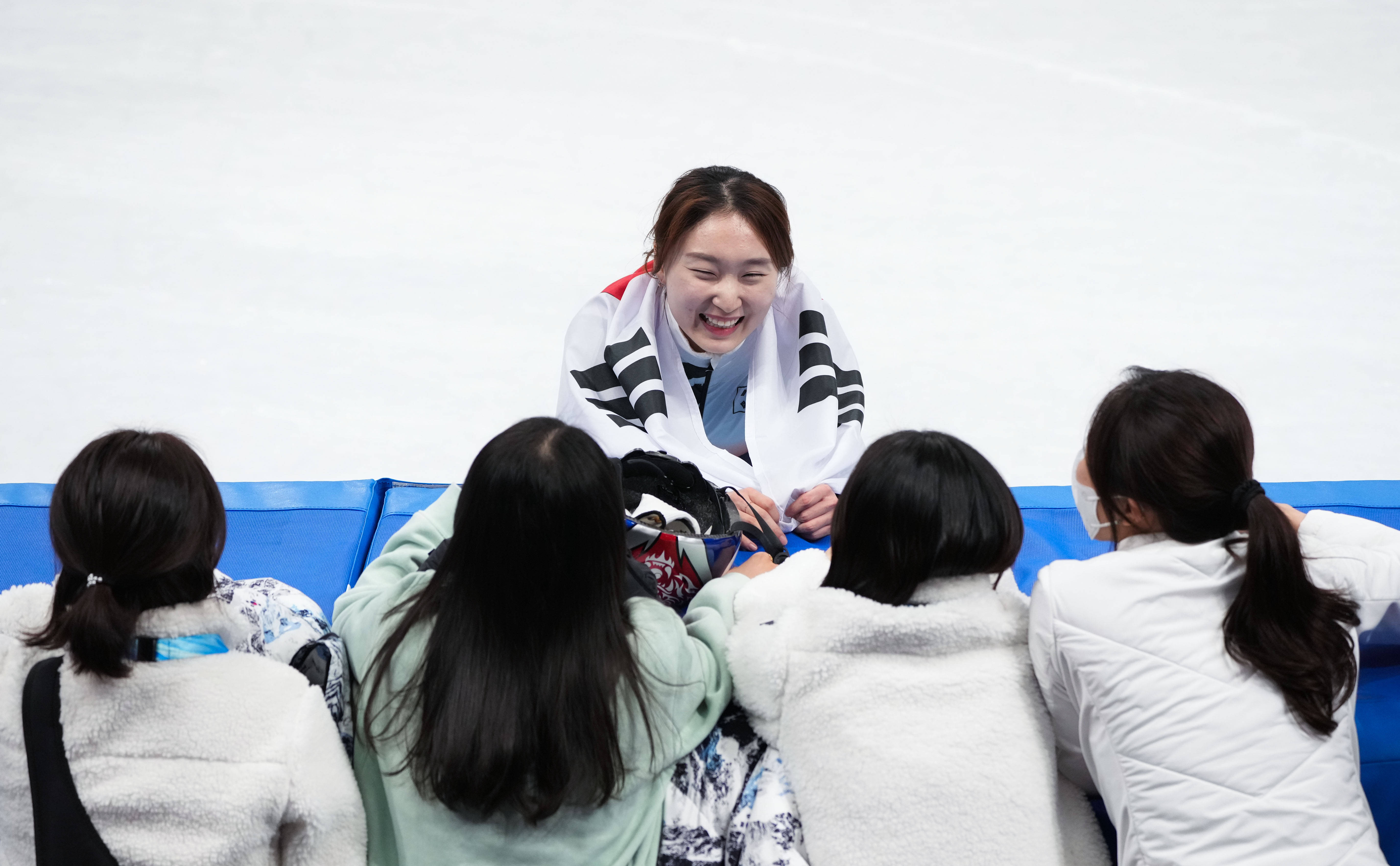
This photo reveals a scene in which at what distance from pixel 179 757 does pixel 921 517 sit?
811 mm

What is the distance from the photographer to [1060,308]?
380cm

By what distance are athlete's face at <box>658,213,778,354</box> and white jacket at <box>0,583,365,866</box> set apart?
4.20ft

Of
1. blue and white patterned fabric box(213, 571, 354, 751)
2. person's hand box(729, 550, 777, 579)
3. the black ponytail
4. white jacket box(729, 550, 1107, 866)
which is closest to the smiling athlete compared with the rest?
person's hand box(729, 550, 777, 579)

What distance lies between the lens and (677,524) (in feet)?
6.18

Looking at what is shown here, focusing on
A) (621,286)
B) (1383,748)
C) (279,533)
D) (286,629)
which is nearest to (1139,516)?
(1383,748)

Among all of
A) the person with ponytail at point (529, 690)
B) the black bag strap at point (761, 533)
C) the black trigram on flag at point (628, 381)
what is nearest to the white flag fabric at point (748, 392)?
the black trigram on flag at point (628, 381)

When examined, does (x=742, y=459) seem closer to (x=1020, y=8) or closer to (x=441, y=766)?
(x=441, y=766)

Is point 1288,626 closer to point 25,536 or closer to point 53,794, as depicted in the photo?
point 53,794

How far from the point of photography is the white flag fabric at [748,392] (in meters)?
2.29

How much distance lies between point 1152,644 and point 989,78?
4366mm

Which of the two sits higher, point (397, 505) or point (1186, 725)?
point (1186, 725)

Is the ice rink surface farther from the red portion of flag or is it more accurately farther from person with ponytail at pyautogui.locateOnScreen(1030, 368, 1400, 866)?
person with ponytail at pyautogui.locateOnScreen(1030, 368, 1400, 866)

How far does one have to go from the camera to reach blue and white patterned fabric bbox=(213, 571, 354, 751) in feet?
4.44

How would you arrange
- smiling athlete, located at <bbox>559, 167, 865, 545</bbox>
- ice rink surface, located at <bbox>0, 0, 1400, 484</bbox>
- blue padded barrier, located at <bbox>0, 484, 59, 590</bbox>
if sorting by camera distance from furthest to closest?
1. ice rink surface, located at <bbox>0, 0, 1400, 484</bbox>
2. smiling athlete, located at <bbox>559, 167, 865, 545</bbox>
3. blue padded barrier, located at <bbox>0, 484, 59, 590</bbox>
